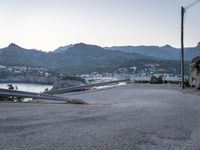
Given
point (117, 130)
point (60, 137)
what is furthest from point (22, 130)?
point (117, 130)

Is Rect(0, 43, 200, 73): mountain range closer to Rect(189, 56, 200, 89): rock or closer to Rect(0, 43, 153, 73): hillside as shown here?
Rect(0, 43, 153, 73): hillside

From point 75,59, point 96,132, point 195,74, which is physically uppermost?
point 75,59

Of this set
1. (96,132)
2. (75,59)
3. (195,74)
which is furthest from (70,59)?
(96,132)

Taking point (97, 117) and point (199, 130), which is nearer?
point (199, 130)

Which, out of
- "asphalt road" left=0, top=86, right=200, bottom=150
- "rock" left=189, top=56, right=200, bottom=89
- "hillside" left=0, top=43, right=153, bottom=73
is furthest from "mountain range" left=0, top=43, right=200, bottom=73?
"asphalt road" left=0, top=86, right=200, bottom=150

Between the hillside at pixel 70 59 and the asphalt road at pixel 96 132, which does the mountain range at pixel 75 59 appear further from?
the asphalt road at pixel 96 132

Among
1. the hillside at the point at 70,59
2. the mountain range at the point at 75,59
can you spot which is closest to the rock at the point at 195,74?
the mountain range at the point at 75,59

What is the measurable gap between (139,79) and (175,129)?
33200mm

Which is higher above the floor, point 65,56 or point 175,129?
point 65,56

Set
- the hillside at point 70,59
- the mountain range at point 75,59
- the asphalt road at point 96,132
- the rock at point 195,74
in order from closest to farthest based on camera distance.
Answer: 1. the asphalt road at point 96,132
2. the rock at point 195,74
3. the mountain range at point 75,59
4. the hillside at point 70,59

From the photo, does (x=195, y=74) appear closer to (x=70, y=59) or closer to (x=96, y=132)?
(x=96, y=132)

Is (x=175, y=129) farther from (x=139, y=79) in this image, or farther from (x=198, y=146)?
(x=139, y=79)

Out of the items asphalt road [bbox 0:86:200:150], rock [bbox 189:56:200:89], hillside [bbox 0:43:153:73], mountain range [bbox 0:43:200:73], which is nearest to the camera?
asphalt road [bbox 0:86:200:150]

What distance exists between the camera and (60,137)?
257 inches
